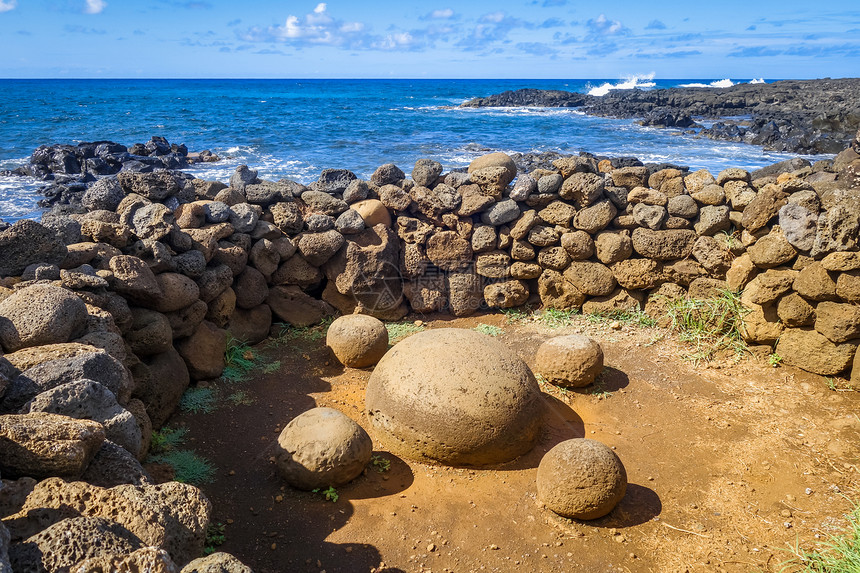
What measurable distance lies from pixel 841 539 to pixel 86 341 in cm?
585

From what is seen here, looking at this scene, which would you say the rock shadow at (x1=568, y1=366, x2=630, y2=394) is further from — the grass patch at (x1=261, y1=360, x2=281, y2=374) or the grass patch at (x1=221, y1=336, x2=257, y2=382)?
the grass patch at (x1=221, y1=336, x2=257, y2=382)

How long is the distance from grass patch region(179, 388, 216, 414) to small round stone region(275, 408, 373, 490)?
5.22ft

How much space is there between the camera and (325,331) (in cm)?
809

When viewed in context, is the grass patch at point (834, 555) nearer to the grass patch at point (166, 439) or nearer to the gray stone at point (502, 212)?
the grass patch at point (166, 439)

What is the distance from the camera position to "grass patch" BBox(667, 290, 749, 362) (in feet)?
24.3

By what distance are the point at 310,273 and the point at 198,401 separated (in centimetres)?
245

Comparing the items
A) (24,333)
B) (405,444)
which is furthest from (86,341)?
(405,444)

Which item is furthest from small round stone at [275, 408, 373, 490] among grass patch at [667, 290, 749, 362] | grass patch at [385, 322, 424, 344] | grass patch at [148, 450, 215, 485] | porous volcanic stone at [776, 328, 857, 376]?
porous volcanic stone at [776, 328, 857, 376]

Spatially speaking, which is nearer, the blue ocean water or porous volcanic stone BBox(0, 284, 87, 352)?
porous volcanic stone BBox(0, 284, 87, 352)

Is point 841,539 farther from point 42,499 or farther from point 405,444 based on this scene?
point 42,499

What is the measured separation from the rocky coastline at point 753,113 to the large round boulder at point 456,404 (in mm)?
23171

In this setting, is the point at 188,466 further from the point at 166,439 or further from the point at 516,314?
the point at 516,314

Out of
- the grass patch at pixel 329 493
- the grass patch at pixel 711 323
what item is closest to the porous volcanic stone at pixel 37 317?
the grass patch at pixel 329 493

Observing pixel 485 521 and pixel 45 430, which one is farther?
pixel 485 521
